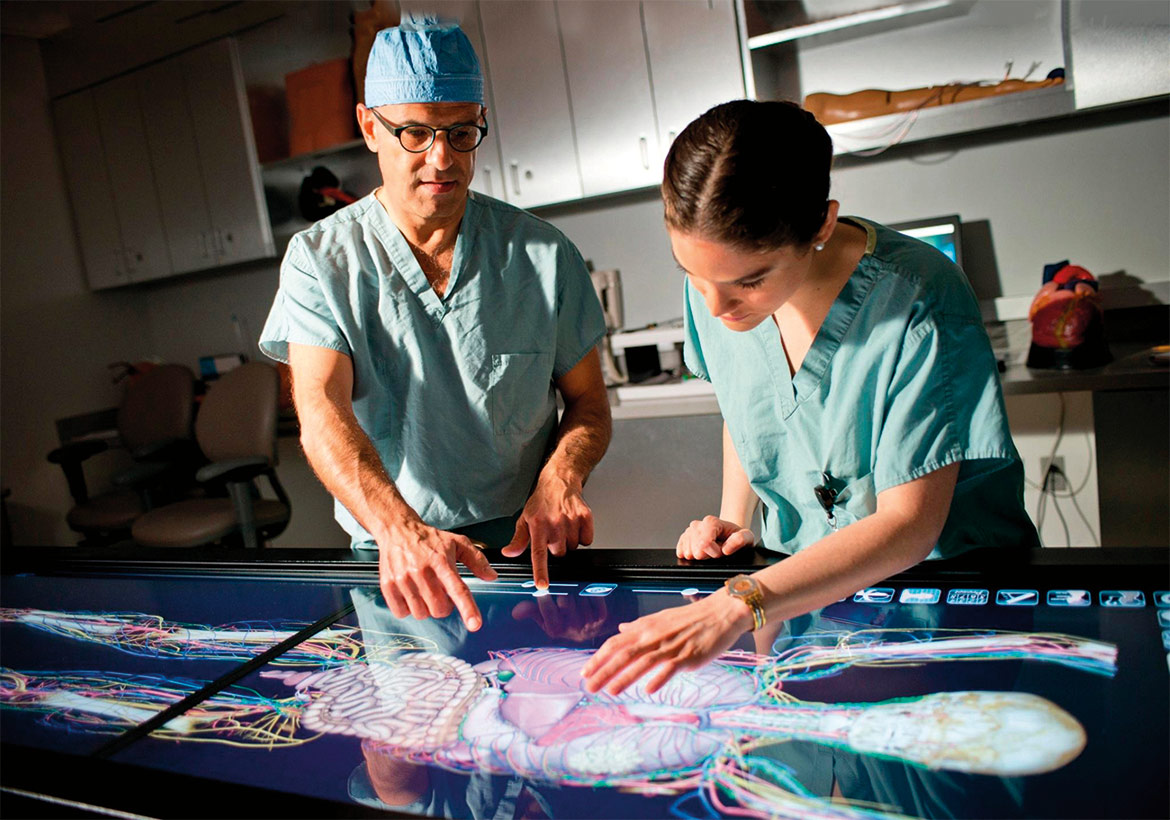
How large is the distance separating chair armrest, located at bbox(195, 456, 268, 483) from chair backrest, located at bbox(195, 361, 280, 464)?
0.32 feet

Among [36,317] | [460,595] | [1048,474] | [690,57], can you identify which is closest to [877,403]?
[460,595]

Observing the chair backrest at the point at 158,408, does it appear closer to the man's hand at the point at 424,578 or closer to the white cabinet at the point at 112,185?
the white cabinet at the point at 112,185

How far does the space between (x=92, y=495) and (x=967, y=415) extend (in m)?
4.43

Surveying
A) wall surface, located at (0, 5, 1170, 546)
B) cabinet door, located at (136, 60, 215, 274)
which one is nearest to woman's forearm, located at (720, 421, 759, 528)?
wall surface, located at (0, 5, 1170, 546)

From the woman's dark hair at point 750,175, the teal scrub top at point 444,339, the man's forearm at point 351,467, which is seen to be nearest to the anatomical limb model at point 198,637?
the man's forearm at point 351,467

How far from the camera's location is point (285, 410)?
3.92 m

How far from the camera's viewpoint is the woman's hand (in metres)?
0.88

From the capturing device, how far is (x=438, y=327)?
1.65 meters

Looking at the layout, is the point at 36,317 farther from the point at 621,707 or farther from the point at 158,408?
the point at 621,707

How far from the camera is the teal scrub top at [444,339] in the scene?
161cm

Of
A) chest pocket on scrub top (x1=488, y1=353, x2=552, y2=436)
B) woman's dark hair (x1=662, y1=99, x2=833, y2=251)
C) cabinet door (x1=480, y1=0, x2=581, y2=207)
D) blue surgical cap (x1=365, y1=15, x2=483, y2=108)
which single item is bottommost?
chest pocket on scrub top (x1=488, y1=353, x2=552, y2=436)

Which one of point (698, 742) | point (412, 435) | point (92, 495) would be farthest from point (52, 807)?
point (92, 495)

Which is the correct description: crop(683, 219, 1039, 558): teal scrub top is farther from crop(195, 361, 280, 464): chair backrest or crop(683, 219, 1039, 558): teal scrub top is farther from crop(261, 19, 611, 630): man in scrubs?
crop(195, 361, 280, 464): chair backrest

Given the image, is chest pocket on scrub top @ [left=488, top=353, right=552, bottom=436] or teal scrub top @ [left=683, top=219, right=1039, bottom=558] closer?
teal scrub top @ [left=683, top=219, right=1039, bottom=558]
